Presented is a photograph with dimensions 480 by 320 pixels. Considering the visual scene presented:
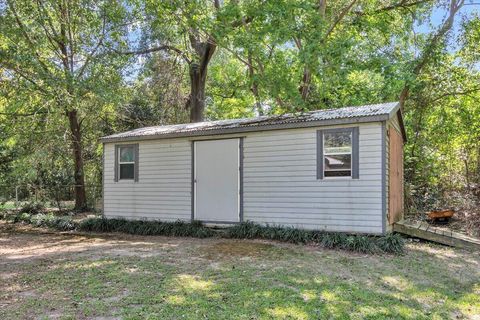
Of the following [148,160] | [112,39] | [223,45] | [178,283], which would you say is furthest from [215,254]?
[112,39]

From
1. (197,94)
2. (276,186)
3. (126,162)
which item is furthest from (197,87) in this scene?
(276,186)

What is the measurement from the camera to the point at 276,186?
27.5 ft

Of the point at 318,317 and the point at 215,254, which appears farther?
the point at 215,254

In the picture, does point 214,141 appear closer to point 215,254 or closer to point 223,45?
point 223,45

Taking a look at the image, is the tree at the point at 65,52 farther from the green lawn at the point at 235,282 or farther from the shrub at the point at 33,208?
the green lawn at the point at 235,282

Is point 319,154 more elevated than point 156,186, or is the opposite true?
point 319,154

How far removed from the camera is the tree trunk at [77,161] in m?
13.5

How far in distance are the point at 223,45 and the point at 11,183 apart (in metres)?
10.1

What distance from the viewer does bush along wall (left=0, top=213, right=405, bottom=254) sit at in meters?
6.90

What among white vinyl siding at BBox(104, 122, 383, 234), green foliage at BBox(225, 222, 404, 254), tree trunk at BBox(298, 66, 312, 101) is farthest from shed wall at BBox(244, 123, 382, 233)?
tree trunk at BBox(298, 66, 312, 101)

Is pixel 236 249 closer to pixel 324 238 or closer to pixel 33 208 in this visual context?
pixel 324 238

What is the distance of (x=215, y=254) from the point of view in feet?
21.7

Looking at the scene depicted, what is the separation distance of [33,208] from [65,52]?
5.39m

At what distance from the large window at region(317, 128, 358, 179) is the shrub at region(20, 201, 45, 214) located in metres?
10.1
